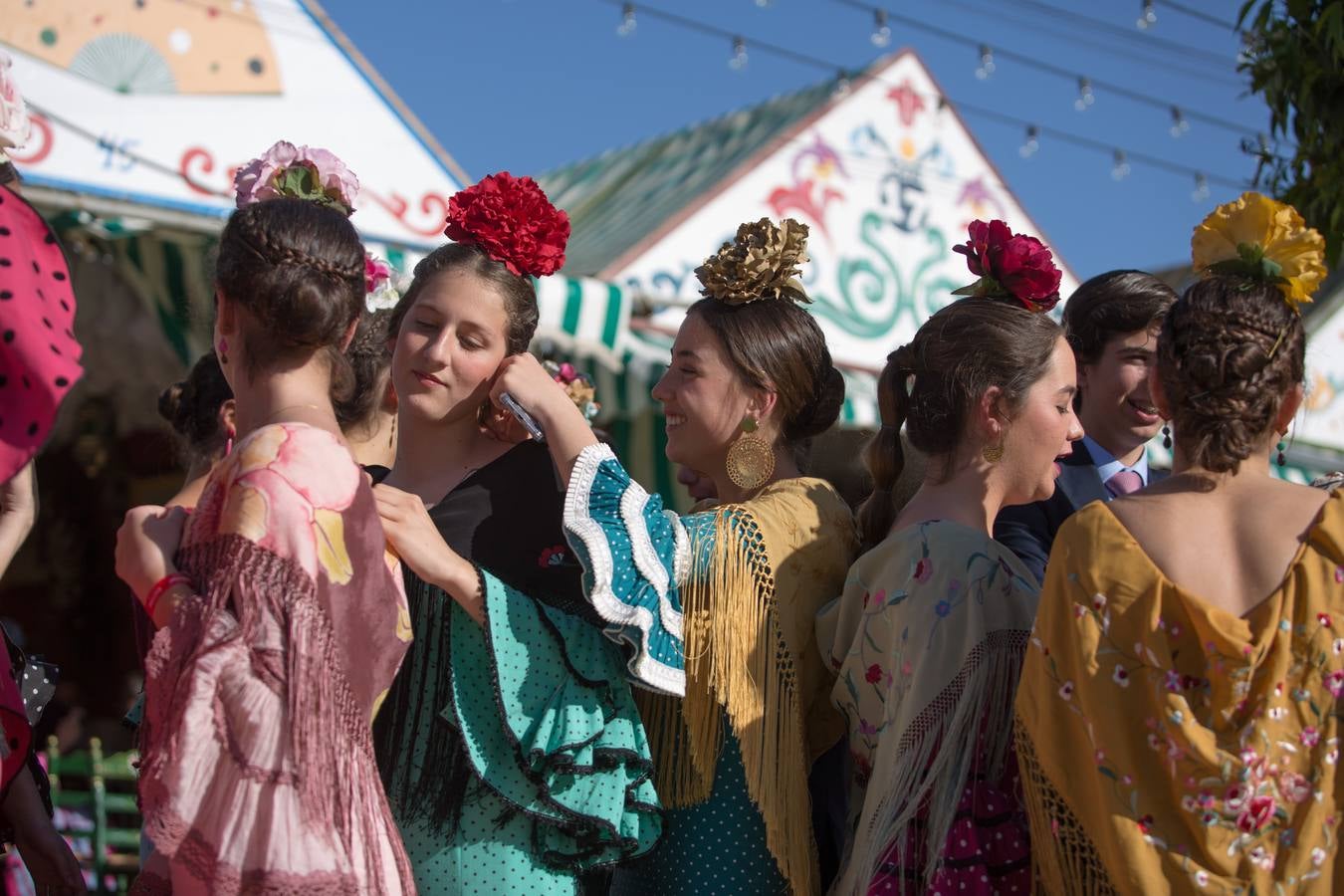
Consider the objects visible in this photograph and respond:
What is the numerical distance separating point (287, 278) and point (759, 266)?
1087 millimetres

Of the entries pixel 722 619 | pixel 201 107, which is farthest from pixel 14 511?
pixel 201 107

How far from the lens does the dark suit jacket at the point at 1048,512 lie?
112 inches

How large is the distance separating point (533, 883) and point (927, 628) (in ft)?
2.53

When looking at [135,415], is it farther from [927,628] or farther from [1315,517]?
[1315,517]

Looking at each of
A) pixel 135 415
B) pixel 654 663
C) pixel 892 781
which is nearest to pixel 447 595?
pixel 654 663

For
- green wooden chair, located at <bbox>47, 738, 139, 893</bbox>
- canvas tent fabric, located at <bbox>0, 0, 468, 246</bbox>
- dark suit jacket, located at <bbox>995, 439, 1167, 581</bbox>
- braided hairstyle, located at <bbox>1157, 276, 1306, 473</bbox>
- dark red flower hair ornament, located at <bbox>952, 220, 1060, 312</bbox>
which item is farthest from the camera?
canvas tent fabric, located at <bbox>0, 0, 468, 246</bbox>

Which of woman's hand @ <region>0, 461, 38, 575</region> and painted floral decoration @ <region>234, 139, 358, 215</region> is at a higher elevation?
painted floral decoration @ <region>234, 139, 358, 215</region>

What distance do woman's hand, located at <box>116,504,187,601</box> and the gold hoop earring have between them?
1092 mm

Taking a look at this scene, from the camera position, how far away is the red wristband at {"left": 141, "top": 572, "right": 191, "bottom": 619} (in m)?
1.87

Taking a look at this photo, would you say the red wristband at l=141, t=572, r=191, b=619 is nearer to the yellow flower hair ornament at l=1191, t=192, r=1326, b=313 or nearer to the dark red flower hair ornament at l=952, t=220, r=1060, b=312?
the dark red flower hair ornament at l=952, t=220, r=1060, b=312

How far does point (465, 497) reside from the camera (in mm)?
2459

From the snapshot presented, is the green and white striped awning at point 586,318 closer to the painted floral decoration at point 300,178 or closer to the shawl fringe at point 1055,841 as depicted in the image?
the painted floral decoration at point 300,178

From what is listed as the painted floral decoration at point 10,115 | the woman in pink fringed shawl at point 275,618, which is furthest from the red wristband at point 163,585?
the painted floral decoration at point 10,115

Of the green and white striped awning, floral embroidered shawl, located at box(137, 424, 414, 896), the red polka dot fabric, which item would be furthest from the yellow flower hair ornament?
the green and white striped awning
